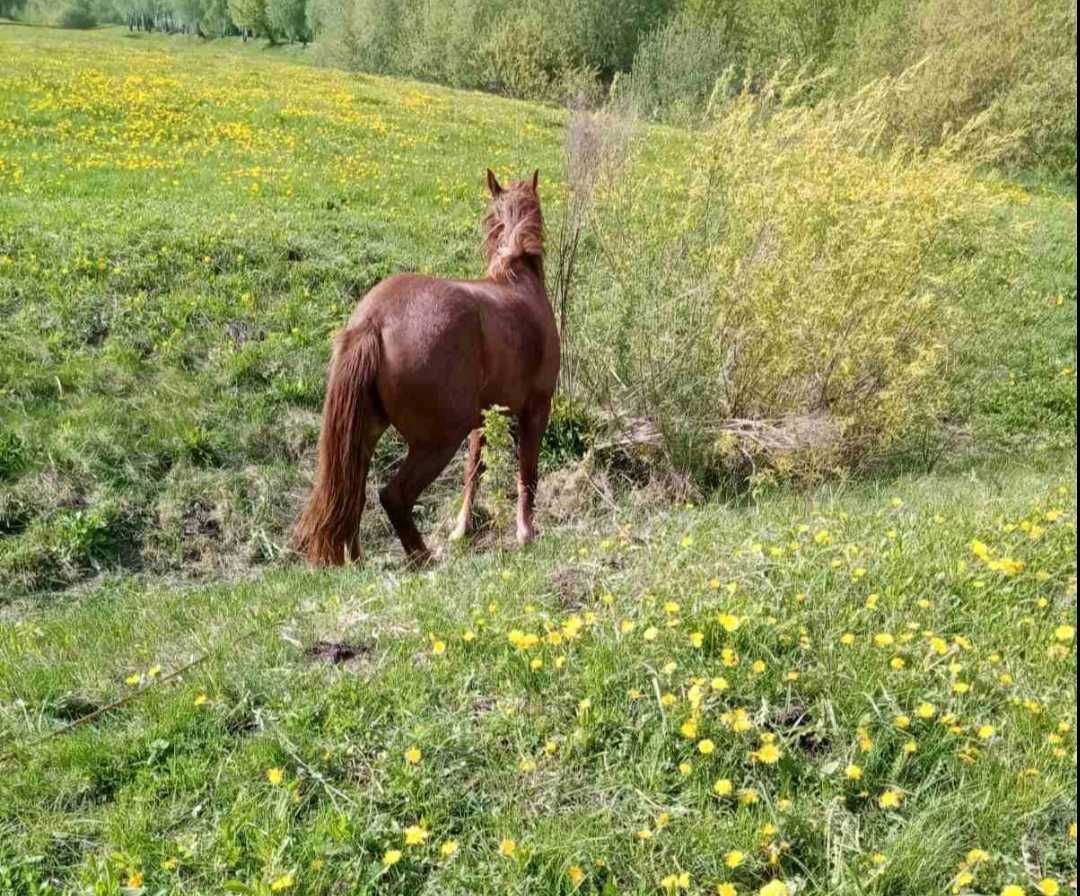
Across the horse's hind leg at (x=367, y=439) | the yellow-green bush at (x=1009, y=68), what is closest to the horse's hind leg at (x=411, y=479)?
the horse's hind leg at (x=367, y=439)

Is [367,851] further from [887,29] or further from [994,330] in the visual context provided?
[887,29]

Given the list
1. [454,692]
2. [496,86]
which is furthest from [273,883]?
[496,86]

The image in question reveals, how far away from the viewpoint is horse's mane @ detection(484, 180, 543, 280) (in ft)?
20.2

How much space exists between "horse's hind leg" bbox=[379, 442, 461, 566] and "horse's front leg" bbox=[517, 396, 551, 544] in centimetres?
108

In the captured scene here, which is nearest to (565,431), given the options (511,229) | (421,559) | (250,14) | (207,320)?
(511,229)

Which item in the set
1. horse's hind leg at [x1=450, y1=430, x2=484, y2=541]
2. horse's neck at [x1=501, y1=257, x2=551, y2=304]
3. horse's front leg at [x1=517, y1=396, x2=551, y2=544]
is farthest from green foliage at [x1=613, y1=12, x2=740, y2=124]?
horse's hind leg at [x1=450, y1=430, x2=484, y2=541]

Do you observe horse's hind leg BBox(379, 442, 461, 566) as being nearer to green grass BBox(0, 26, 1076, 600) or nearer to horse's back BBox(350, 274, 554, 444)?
horse's back BBox(350, 274, 554, 444)

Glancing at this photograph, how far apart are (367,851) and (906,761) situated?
5.40 feet

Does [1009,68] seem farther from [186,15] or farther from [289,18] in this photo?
[186,15]

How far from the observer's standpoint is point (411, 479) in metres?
5.29

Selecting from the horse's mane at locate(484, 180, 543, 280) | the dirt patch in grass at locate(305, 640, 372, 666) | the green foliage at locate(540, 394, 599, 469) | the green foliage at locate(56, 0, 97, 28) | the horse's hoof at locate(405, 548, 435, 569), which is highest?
the green foliage at locate(56, 0, 97, 28)

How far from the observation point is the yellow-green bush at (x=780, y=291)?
689 cm

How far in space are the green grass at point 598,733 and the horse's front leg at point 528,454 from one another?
240 cm

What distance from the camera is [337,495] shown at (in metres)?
5.09
